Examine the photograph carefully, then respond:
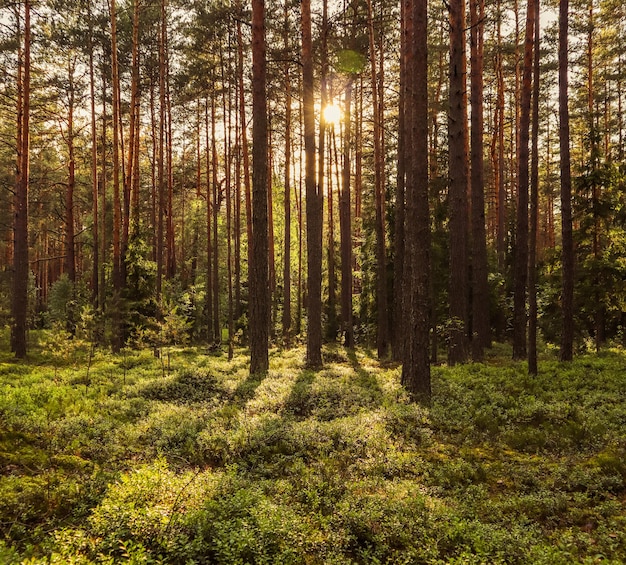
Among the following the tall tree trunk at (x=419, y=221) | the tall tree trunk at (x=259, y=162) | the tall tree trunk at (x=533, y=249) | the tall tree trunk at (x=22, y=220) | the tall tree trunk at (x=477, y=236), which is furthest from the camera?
the tall tree trunk at (x=22, y=220)

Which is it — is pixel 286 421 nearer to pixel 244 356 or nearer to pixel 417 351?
pixel 417 351

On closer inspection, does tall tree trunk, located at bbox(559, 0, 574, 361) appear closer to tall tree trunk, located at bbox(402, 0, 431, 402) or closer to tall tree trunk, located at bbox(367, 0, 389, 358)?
tall tree trunk, located at bbox(402, 0, 431, 402)

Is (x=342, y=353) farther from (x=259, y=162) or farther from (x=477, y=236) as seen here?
(x=259, y=162)

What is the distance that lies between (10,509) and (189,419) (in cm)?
459

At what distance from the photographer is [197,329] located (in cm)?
3228

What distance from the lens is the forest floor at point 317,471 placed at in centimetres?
468

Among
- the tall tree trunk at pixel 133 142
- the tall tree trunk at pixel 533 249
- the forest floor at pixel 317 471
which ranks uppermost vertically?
the tall tree trunk at pixel 133 142

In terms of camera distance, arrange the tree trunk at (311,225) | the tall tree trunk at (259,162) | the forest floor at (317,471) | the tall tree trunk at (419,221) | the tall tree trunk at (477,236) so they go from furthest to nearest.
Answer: the tall tree trunk at (477,236) → the tree trunk at (311,225) → the tall tree trunk at (259,162) → the tall tree trunk at (419,221) → the forest floor at (317,471)

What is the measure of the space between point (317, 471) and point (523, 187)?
37.9ft

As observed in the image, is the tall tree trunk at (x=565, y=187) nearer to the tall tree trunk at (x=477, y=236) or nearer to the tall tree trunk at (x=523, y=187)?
the tall tree trunk at (x=523, y=187)

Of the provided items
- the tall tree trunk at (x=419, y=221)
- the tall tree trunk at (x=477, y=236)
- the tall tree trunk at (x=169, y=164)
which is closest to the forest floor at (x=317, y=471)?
the tall tree trunk at (x=419, y=221)

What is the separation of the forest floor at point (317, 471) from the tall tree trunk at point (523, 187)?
3.36 metres

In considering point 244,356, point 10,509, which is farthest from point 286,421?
point 244,356

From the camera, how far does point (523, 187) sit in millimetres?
14164
